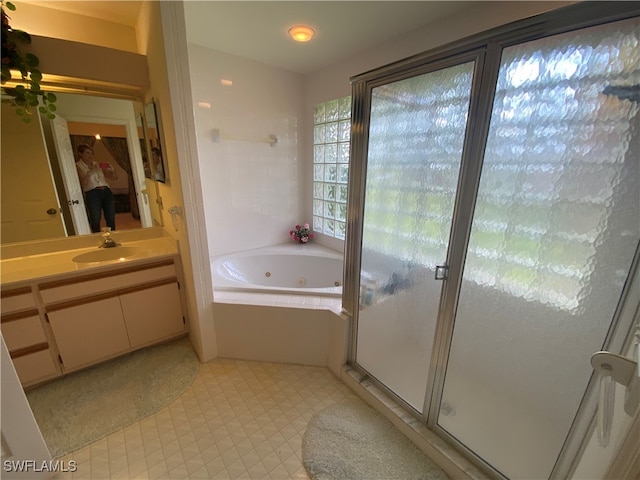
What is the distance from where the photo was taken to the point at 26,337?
1.49 m

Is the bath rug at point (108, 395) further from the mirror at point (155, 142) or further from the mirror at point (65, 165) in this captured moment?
the mirror at point (155, 142)

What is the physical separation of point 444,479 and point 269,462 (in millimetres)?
827

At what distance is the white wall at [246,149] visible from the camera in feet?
7.93

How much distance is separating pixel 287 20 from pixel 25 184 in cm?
202

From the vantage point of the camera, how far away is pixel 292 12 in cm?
170

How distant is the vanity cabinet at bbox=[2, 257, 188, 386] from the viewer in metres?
1.48

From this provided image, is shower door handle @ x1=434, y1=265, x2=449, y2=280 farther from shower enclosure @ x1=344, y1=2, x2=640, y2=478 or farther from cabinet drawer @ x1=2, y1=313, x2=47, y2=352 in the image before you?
cabinet drawer @ x1=2, y1=313, x2=47, y2=352

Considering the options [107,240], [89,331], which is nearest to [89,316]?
[89,331]

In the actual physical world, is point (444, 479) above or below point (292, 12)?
below

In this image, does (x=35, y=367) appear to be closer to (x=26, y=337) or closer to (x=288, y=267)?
(x=26, y=337)

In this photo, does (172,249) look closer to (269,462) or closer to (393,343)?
(269,462)

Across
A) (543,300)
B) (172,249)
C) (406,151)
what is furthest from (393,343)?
(172,249)

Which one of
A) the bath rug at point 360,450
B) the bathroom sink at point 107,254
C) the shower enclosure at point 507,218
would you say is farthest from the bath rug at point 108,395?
the shower enclosure at point 507,218

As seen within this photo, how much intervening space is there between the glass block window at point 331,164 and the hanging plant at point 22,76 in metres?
2.12
